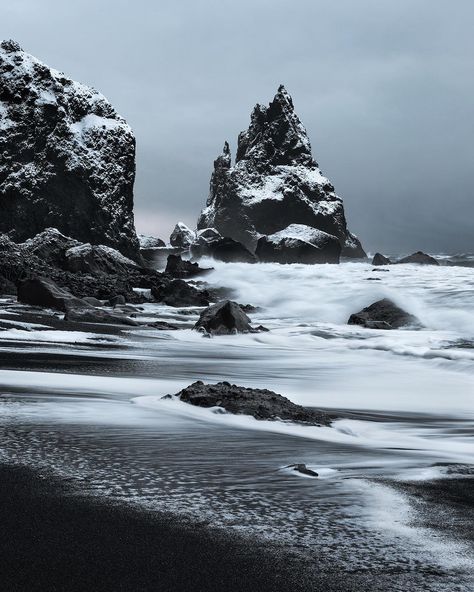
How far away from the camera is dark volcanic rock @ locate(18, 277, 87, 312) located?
16.5 m

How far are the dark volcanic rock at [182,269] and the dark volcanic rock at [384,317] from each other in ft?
69.4

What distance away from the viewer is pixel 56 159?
46.4 meters

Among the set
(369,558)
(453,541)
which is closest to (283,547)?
(369,558)

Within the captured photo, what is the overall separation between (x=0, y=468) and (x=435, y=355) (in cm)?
932

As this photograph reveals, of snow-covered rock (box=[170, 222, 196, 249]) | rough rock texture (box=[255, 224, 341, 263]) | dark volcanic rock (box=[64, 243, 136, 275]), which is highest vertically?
snow-covered rock (box=[170, 222, 196, 249])

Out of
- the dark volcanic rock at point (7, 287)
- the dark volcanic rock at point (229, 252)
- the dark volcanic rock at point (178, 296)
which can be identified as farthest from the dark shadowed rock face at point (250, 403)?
the dark volcanic rock at point (229, 252)

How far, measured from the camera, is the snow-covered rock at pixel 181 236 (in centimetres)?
10606

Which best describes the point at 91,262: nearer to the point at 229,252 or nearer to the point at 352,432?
the point at 352,432

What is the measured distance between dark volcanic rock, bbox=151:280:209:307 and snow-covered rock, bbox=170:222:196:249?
80.6 m

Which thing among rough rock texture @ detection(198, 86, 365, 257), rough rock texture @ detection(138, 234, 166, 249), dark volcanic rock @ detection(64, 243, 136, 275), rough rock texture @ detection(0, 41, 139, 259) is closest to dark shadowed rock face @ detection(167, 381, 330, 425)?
dark volcanic rock @ detection(64, 243, 136, 275)

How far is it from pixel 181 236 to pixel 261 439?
4093 inches

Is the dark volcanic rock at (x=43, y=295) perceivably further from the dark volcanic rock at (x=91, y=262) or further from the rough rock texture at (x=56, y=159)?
the rough rock texture at (x=56, y=159)

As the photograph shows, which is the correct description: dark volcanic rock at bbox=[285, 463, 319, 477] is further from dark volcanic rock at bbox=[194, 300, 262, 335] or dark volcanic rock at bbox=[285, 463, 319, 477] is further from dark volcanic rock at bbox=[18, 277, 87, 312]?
dark volcanic rock at bbox=[18, 277, 87, 312]

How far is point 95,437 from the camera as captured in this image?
3.92 meters
